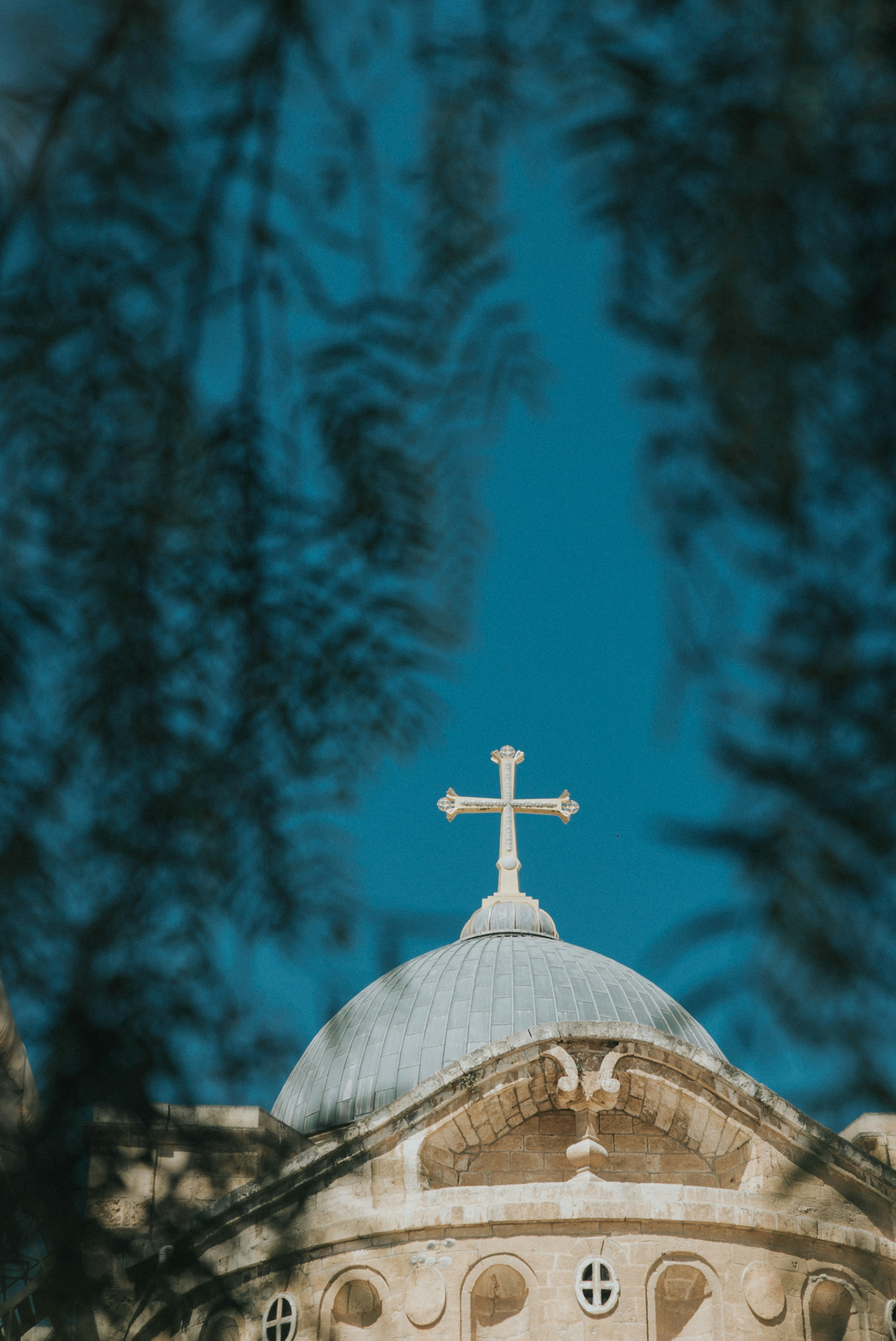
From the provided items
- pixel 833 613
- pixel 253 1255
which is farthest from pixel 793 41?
pixel 253 1255

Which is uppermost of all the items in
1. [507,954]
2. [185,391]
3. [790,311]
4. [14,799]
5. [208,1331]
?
[507,954]

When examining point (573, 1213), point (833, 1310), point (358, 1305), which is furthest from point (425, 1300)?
point (833, 1310)

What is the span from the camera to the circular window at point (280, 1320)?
9773 millimetres

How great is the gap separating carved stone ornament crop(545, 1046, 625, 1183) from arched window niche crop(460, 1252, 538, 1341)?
2.96 feet

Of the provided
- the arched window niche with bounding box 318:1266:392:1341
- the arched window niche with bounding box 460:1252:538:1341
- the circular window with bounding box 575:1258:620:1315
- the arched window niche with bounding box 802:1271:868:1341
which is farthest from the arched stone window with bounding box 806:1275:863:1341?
the arched window niche with bounding box 318:1266:392:1341

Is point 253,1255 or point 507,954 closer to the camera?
point 253,1255

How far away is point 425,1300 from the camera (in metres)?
9.67

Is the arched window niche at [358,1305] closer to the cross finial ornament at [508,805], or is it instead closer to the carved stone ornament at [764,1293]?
the carved stone ornament at [764,1293]

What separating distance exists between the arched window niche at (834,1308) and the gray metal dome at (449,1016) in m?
4.67

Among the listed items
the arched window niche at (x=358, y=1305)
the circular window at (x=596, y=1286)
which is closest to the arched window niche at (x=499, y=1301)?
the circular window at (x=596, y=1286)

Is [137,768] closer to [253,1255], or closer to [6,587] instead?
[6,587]

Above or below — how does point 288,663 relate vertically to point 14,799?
above

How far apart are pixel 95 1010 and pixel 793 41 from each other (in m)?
2.50

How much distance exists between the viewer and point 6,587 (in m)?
3.62
